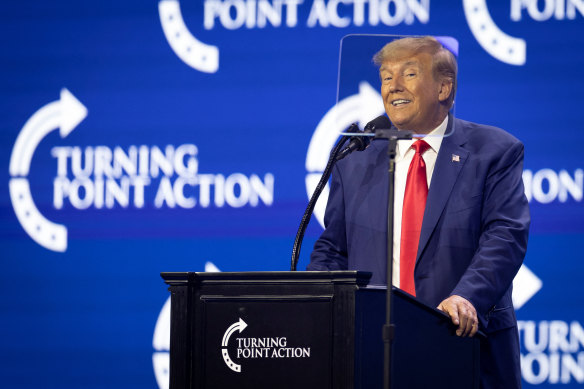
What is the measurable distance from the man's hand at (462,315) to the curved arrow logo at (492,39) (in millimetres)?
1961

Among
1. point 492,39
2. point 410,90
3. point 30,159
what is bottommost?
point 410,90

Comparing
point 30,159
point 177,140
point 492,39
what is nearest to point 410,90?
point 492,39

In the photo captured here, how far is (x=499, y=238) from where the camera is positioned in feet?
8.26

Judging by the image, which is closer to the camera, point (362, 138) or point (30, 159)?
point (362, 138)

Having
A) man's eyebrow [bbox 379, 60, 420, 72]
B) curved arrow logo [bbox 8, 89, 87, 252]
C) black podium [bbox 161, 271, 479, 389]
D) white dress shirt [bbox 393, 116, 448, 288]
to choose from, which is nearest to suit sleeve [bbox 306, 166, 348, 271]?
white dress shirt [bbox 393, 116, 448, 288]

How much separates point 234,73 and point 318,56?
0.44 m

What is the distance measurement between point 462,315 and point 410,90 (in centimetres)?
70

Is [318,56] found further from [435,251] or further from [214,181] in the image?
[435,251]

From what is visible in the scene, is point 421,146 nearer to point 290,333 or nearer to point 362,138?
point 362,138

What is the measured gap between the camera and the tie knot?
279 cm

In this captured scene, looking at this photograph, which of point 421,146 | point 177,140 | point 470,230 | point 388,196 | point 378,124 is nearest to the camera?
point 388,196

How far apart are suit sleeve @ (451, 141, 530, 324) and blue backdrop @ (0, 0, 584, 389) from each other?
123cm

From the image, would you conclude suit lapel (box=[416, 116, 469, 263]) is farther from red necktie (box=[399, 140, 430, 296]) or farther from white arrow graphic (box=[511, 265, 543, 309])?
white arrow graphic (box=[511, 265, 543, 309])

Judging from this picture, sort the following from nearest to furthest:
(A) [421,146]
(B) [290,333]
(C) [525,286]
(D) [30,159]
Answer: (B) [290,333] < (A) [421,146] < (C) [525,286] < (D) [30,159]
